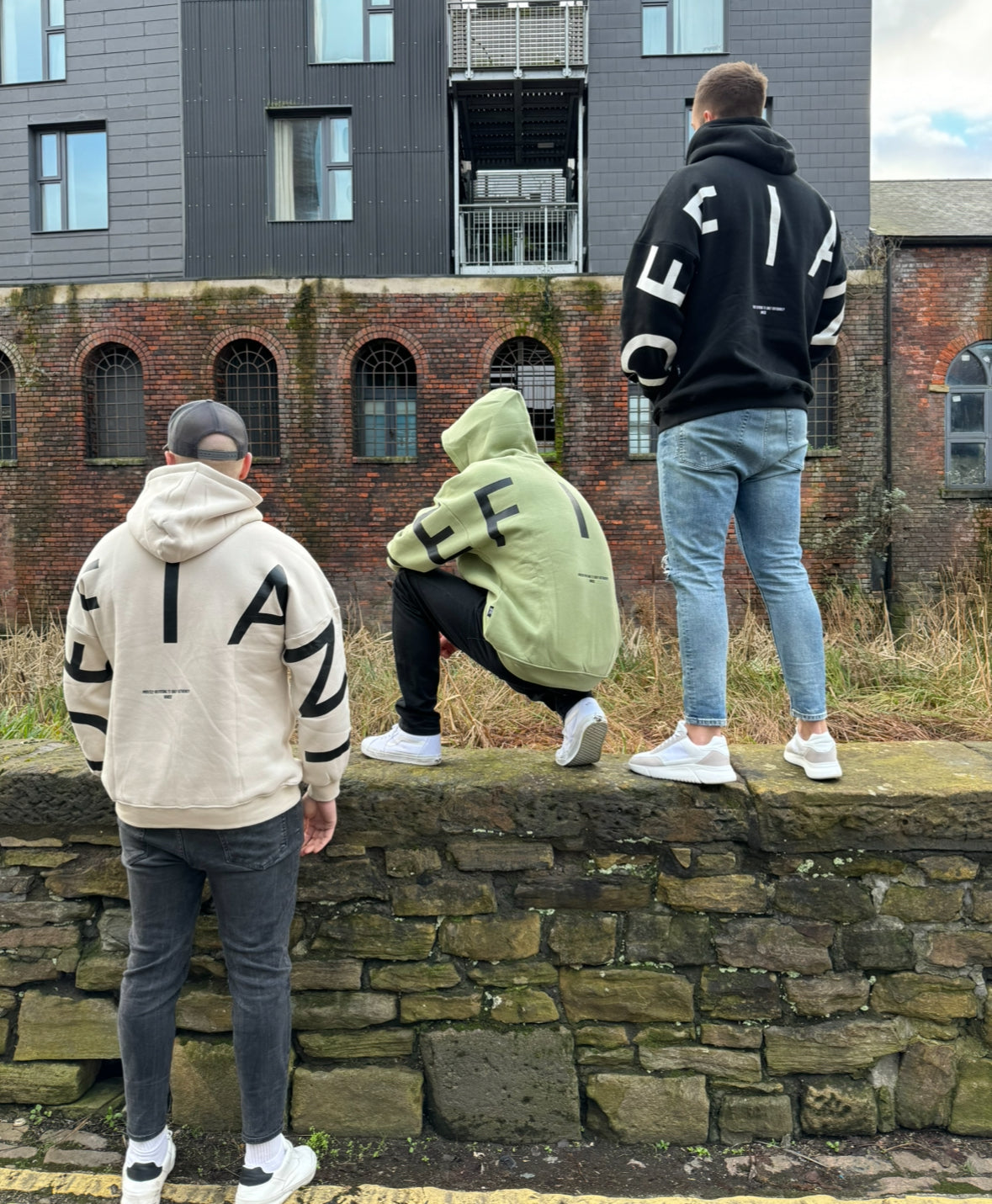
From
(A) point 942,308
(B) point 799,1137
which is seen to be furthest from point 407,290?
(B) point 799,1137

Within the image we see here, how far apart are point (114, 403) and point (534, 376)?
26.0 feet

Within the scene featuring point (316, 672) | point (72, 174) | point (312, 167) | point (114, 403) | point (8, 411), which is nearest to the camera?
point (316, 672)

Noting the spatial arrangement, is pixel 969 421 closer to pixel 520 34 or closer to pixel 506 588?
pixel 520 34

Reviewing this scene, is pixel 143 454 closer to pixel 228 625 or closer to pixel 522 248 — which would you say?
pixel 522 248

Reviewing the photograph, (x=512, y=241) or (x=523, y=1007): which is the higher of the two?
(x=512, y=241)

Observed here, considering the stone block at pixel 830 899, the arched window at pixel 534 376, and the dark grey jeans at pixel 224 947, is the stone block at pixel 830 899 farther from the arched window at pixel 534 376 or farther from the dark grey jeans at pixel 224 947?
the arched window at pixel 534 376

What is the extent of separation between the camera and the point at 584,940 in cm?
292

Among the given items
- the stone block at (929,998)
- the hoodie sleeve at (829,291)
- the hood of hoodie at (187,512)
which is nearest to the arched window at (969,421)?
the hoodie sleeve at (829,291)

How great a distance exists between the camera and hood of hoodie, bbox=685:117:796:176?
9.31ft

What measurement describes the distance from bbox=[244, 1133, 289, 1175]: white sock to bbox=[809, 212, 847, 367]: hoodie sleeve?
288cm

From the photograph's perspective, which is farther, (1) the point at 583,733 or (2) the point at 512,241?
(2) the point at 512,241

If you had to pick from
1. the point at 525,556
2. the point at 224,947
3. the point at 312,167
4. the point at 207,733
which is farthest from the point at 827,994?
the point at 312,167

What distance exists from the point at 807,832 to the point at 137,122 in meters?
19.4

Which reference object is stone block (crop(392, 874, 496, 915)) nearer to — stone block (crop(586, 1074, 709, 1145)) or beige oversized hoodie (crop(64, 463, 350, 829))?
stone block (crop(586, 1074, 709, 1145))
